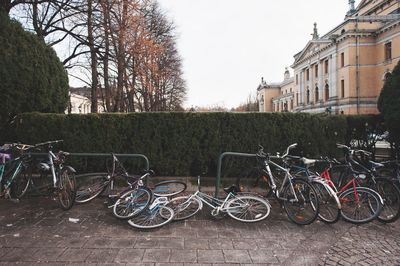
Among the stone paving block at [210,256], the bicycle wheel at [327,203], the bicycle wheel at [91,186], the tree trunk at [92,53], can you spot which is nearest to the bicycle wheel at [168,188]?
the bicycle wheel at [91,186]

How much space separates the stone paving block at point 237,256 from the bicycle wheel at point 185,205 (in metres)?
1.38

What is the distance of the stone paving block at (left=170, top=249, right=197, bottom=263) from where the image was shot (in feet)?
12.6

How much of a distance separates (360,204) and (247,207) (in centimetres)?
185

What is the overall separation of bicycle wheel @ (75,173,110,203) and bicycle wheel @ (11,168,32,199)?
113 cm

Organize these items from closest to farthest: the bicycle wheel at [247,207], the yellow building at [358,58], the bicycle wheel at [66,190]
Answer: the bicycle wheel at [247,207]
the bicycle wheel at [66,190]
the yellow building at [358,58]

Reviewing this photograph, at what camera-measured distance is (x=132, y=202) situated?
5262 mm

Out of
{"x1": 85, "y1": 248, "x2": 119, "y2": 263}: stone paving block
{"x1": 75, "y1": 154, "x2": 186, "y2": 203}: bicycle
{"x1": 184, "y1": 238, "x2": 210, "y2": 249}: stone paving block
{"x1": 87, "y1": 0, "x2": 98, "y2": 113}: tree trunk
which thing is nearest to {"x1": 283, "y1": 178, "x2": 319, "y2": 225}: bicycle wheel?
{"x1": 184, "y1": 238, "x2": 210, "y2": 249}: stone paving block

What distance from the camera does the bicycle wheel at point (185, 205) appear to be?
5.34 meters

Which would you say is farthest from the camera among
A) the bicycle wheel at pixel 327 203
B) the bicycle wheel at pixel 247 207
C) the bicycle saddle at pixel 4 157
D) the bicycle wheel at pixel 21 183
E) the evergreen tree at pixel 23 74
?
the evergreen tree at pixel 23 74

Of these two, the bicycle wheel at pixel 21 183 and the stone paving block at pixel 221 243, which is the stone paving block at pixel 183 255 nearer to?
the stone paving block at pixel 221 243

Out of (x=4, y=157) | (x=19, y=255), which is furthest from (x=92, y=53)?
(x=19, y=255)

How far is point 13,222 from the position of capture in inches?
201

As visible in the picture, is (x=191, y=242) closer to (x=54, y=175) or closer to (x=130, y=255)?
(x=130, y=255)

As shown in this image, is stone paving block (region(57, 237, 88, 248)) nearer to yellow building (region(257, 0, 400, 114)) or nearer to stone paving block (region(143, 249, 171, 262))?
stone paving block (region(143, 249, 171, 262))
